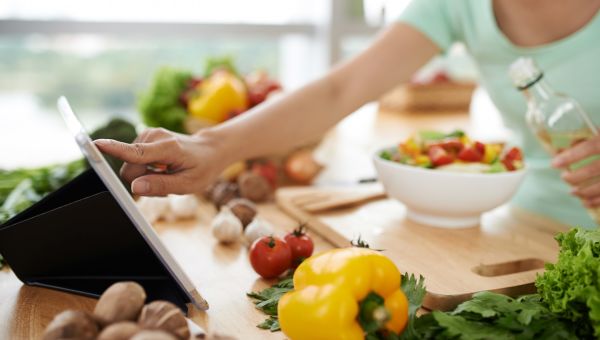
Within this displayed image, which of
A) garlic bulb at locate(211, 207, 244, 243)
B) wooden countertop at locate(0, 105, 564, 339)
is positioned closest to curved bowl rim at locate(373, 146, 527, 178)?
wooden countertop at locate(0, 105, 564, 339)

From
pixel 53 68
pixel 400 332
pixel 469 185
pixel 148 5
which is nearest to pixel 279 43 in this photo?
pixel 148 5

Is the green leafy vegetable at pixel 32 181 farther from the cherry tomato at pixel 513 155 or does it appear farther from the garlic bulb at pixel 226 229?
the cherry tomato at pixel 513 155

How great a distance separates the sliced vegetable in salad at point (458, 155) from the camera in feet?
4.25

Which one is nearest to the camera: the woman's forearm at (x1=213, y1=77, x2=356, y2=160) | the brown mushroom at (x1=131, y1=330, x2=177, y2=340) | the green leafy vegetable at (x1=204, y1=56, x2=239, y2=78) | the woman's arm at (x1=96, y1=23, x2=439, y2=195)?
the brown mushroom at (x1=131, y1=330, x2=177, y2=340)

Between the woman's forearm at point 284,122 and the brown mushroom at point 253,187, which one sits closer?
the woman's forearm at point 284,122

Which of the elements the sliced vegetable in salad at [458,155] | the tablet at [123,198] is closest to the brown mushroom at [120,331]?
the tablet at [123,198]

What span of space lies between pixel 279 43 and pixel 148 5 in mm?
743

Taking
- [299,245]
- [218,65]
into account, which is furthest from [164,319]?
[218,65]

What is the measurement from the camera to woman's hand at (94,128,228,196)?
3.22 ft

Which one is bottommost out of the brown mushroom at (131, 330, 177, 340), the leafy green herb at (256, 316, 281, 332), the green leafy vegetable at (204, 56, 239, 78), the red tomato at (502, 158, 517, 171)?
the leafy green herb at (256, 316, 281, 332)

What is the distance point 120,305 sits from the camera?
74cm

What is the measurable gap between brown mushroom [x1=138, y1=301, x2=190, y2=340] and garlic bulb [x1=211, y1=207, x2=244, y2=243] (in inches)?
20.7

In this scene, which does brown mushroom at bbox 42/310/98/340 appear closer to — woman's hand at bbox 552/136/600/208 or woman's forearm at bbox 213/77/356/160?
woman's forearm at bbox 213/77/356/160

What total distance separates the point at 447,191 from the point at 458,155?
0.35 ft
